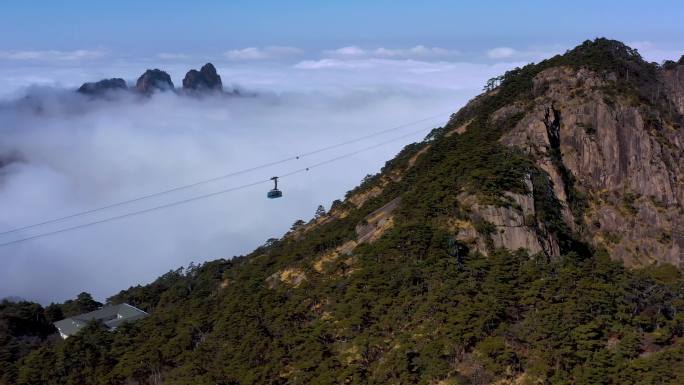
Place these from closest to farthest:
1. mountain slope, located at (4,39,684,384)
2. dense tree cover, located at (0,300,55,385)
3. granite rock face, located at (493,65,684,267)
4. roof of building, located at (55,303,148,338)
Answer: mountain slope, located at (4,39,684,384) → dense tree cover, located at (0,300,55,385) → granite rock face, located at (493,65,684,267) → roof of building, located at (55,303,148,338)

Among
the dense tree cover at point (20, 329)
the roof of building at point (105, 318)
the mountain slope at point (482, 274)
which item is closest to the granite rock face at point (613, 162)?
the mountain slope at point (482, 274)

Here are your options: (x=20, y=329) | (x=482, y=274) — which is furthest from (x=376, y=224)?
(x=20, y=329)

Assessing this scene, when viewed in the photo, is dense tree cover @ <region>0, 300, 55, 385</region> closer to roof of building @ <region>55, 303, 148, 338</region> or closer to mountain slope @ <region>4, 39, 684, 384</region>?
roof of building @ <region>55, 303, 148, 338</region>

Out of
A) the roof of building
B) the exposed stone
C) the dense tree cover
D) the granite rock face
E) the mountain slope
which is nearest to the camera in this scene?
the mountain slope

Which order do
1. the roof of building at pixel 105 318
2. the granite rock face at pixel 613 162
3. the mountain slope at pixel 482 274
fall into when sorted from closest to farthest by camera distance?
the mountain slope at pixel 482 274 < the granite rock face at pixel 613 162 < the roof of building at pixel 105 318

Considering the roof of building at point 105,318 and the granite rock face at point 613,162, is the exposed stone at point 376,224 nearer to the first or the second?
the granite rock face at point 613,162

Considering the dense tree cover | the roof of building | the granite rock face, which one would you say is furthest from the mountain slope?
the dense tree cover
